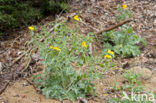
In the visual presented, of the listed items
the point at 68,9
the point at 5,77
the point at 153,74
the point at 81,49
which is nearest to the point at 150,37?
the point at 153,74

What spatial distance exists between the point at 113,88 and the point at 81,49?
0.95 meters

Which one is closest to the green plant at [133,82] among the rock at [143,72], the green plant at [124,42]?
the rock at [143,72]

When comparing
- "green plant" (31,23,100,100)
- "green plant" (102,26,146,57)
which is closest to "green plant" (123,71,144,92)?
"green plant" (31,23,100,100)

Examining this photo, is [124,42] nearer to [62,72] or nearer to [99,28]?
[99,28]

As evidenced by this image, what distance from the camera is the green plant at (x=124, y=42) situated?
4715 mm

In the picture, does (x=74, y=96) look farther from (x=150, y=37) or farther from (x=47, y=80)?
(x=150, y=37)

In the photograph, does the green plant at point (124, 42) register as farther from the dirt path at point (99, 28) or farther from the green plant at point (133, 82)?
the green plant at point (133, 82)

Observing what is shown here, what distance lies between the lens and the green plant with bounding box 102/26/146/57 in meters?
4.71

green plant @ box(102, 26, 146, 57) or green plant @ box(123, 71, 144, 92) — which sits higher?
green plant @ box(102, 26, 146, 57)

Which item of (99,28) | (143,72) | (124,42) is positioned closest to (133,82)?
(143,72)

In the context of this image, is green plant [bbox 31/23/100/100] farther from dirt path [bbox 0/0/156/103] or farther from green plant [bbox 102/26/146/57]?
green plant [bbox 102/26/146/57]

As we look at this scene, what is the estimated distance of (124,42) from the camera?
493 centimetres

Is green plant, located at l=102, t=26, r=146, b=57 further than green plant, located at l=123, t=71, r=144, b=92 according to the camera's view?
Yes

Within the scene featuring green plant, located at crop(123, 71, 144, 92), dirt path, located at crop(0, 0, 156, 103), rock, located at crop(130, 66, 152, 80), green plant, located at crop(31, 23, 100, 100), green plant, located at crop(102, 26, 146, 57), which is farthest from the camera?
green plant, located at crop(102, 26, 146, 57)
